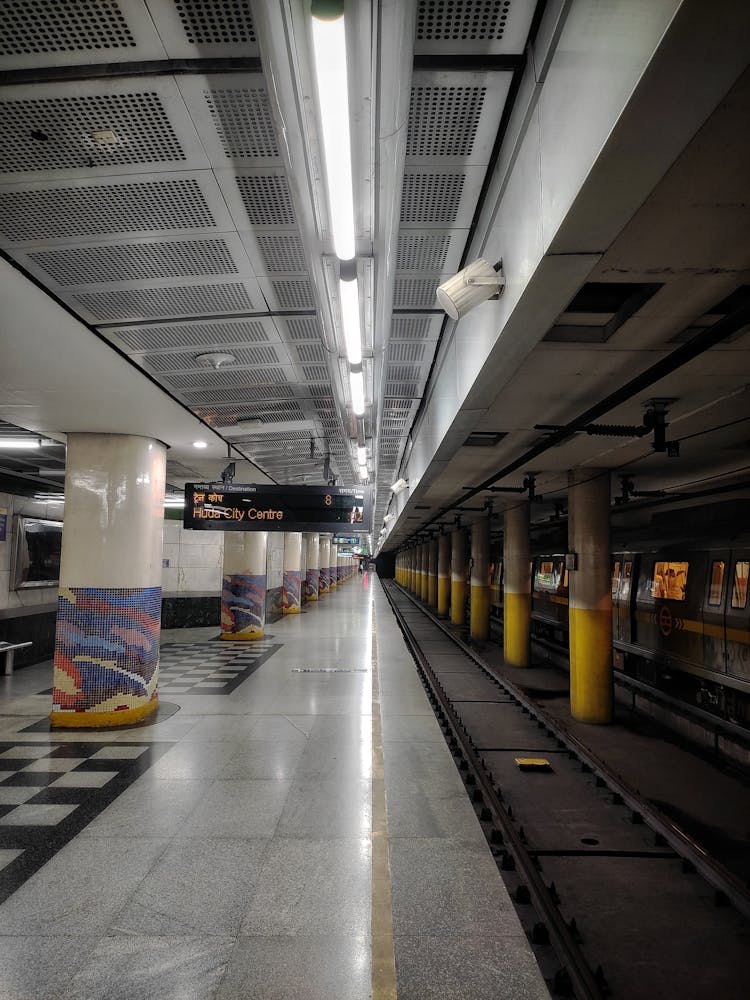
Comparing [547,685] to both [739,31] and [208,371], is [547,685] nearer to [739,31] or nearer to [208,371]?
[208,371]

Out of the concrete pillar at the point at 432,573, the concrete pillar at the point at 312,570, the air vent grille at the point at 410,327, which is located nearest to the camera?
the air vent grille at the point at 410,327

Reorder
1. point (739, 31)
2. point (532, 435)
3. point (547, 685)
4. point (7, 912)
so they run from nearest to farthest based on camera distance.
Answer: point (739, 31)
point (7, 912)
point (532, 435)
point (547, 685)

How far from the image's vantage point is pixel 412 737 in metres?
6.36

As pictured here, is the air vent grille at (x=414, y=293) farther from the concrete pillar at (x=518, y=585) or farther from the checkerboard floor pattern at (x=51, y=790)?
the concrete pillar at (x=518, y=585)

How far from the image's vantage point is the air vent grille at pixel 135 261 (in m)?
3.72

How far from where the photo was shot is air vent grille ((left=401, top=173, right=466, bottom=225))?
328cm

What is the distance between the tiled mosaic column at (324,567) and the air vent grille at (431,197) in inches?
1211

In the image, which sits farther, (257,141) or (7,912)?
(7,912)

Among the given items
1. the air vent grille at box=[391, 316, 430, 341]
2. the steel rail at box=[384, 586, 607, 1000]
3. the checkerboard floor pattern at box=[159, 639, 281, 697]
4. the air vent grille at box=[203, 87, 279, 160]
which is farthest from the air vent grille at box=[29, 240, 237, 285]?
the checkerboard floor pattern at box=[159, 639, 281, 697]

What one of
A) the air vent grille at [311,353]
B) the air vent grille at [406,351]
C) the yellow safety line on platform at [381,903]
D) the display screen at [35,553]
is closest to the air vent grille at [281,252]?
the air vent grille at [311,353]

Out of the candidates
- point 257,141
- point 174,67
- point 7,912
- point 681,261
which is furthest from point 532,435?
point 7,912

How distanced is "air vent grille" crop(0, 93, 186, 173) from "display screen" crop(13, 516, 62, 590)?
33.9 feet

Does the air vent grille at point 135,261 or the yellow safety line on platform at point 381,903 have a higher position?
the air vent grille at point 135,261

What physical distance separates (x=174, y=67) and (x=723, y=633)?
821 centimetres
